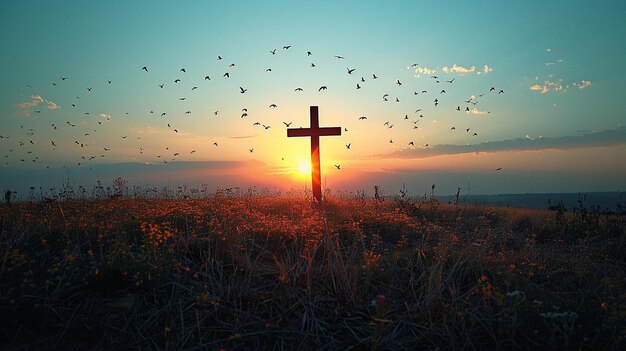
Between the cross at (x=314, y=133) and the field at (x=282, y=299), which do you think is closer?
the field at (x=282, y=299)

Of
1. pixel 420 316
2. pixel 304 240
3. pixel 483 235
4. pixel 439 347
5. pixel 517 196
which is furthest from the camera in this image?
pixel 517 196

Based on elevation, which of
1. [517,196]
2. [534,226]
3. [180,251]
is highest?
[180,251]

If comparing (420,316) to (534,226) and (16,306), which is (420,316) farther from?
(534,226)

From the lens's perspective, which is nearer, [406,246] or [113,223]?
[113,223]

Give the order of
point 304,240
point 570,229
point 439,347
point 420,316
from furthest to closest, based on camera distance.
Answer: point 570,229, point 304,240, point 420,316, point 439,347

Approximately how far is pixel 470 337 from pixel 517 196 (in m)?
99.4

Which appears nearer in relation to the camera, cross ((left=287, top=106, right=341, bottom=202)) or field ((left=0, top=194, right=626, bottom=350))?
field ((left=0, top=194, right=626, bottom=350))

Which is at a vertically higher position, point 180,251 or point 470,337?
point 180,251

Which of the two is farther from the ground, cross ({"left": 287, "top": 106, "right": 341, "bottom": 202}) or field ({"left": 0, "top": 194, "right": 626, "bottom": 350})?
cross ({"left": 287, "top": 106, "right": 341, "bottom": 202})

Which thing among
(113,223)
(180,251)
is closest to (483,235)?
(180,251)

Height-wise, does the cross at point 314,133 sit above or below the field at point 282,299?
above

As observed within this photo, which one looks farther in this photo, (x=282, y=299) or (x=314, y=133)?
(x=314, y=133)

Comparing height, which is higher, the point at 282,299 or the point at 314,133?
the point at 314,133

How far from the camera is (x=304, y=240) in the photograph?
5.73m
